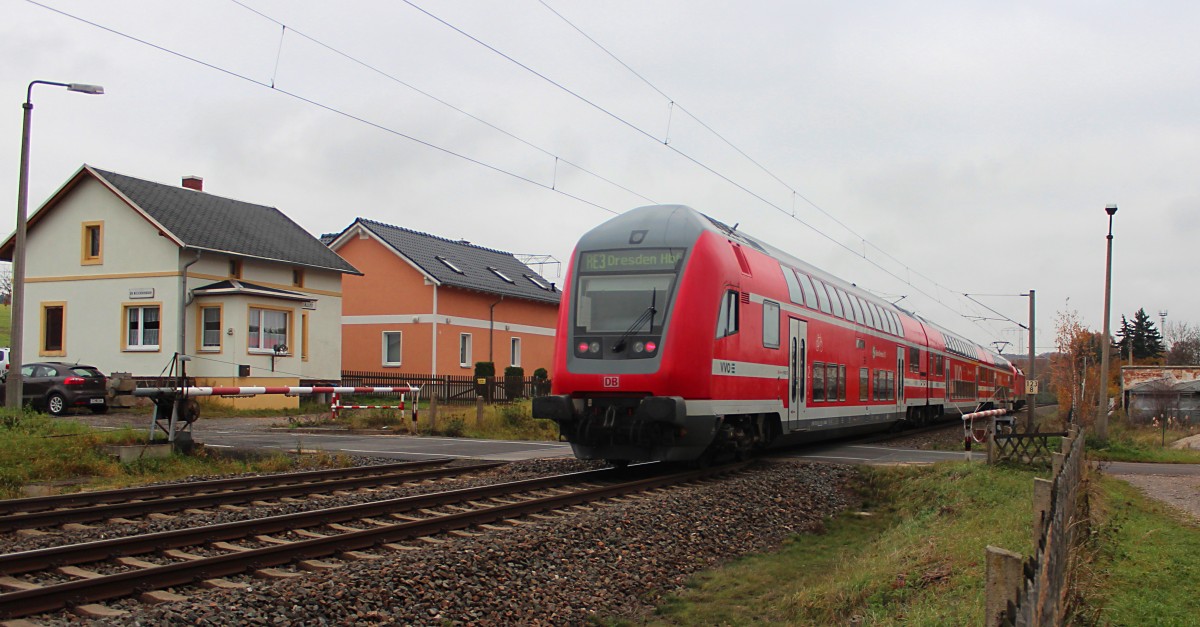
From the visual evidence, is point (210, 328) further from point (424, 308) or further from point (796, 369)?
point (796, 369)

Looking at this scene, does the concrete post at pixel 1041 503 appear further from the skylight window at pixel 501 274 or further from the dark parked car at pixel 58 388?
the skylight window at pixel 501 274

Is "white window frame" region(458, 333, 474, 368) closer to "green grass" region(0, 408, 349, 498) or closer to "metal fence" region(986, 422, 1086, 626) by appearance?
Result: "green grass" region(0, 408, 349, 498)

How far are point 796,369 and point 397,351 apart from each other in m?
24.6

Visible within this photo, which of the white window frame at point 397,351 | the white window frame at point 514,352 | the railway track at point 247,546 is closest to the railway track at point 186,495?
the railway track at point 247,546

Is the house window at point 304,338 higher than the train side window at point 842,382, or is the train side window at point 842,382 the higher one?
the house window at point 304,338

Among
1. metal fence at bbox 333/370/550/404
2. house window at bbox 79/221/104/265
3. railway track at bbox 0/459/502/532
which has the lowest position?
railway track at bbox 0/459/502/532

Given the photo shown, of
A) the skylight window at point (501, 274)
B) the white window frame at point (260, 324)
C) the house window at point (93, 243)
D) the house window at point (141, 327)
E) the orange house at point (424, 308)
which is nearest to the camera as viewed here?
the white window frame at point (260, 324)

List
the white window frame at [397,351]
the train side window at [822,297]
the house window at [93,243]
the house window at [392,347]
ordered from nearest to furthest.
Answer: the train side window at [822,297], the house window at [93,243], the white window frame at [397,351], the house window at [392,347]

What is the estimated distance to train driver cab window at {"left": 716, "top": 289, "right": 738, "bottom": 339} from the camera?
1346 cm

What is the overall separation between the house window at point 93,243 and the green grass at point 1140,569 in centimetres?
3003

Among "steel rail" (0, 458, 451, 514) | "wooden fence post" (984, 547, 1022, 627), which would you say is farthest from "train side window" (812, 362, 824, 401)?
"wooden fence post" (984, 547, 1022, 627)

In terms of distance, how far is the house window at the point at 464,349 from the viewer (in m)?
38.6

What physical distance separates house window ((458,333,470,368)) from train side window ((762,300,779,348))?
79.8 ft

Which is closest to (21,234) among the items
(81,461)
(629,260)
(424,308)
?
(81,461)
